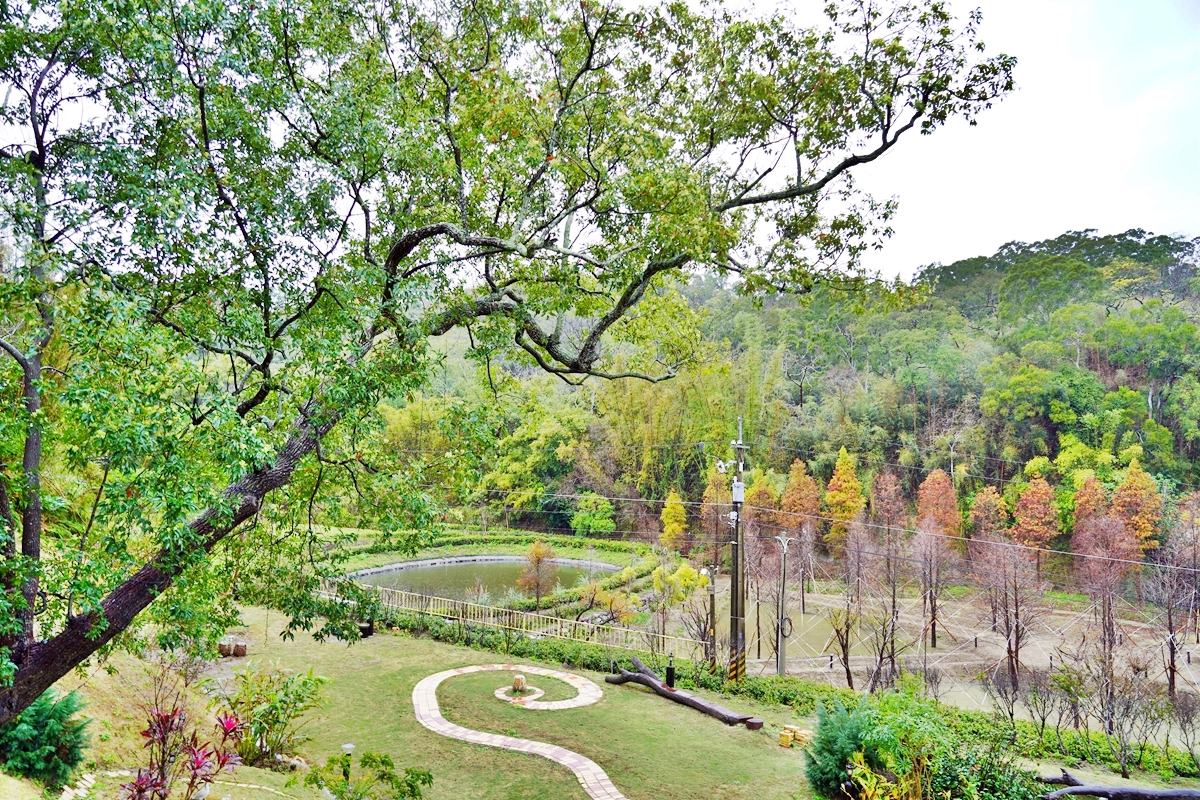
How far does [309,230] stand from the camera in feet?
13.4

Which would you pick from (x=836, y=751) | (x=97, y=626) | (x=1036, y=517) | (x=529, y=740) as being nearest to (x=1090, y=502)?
(x=1036, y=517)

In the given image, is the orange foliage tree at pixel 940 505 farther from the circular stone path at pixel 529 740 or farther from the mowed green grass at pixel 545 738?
the circular stone path at pixel 529 740

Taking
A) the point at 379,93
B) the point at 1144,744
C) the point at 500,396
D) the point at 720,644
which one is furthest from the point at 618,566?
the point at 379,93

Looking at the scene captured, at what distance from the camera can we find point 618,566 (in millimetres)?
23391

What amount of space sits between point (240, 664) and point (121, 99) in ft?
28.6

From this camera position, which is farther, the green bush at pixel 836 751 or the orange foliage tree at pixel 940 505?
the orange foliage tree at pixel 940 505

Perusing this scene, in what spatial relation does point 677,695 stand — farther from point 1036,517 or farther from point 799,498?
point 1036,517

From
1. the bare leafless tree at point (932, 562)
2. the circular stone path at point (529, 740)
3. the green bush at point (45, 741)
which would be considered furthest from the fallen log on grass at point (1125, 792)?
the bare leafless tree at point (932, 562)

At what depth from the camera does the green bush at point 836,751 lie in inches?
227

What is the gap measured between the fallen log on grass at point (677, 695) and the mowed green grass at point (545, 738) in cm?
11

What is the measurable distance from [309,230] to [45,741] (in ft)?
12.3

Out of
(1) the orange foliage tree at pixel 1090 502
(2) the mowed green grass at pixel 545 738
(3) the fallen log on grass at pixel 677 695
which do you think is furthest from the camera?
(1) the orange foliage tree at pixel 1090 502

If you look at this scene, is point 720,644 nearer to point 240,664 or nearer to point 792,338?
point 240,664

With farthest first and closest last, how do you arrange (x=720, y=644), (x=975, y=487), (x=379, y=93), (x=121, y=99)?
(x=975, y=487), (x=720, y=644), (x=379, y=93), (x=121, y=99)
